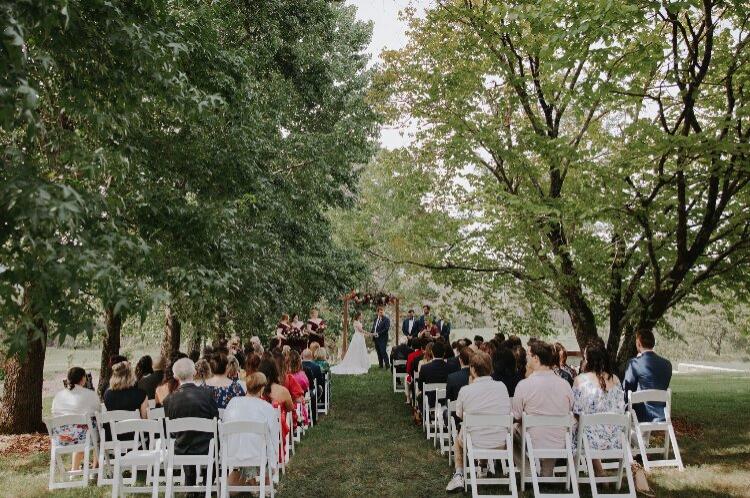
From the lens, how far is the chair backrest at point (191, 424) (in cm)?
644

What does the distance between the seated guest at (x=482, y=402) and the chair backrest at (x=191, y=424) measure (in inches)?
107

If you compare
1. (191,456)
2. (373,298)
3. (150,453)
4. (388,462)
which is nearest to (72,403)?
(150,453)

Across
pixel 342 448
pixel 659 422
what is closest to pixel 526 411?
pixel 659 422

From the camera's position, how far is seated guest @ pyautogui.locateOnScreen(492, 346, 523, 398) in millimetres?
8992

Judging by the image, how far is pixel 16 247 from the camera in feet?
14.0

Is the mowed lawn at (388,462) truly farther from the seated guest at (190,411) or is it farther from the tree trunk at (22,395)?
the tree trunk at (22,395)

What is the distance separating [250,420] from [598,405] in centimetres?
385

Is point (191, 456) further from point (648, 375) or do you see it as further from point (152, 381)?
point (648, 375)

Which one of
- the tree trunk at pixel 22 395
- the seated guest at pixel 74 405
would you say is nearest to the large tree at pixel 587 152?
the seated guest at pixel 74 405

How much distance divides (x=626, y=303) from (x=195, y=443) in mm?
8716

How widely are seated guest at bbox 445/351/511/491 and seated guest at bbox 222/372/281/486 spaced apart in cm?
209

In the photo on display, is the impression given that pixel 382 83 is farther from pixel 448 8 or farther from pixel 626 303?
pixel 626 303

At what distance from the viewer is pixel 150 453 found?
683cm

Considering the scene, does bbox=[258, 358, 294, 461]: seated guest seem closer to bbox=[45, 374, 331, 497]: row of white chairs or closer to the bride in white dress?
bbox=[45, 374, 331, 497]: row of white chairs
